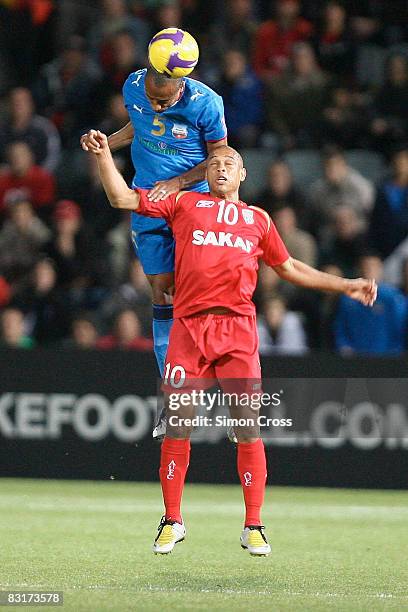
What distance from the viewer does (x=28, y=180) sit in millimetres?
15508

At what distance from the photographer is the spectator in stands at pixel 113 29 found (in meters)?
16.5

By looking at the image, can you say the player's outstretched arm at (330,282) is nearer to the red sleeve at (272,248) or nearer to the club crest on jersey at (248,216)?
the red sleeve at (272,248)

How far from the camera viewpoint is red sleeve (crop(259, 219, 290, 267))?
8.21m

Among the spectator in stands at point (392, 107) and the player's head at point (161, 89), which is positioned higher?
the spectator in stands at point (392, 107)

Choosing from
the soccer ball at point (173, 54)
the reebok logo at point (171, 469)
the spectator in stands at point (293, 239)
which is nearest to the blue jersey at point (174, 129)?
the soccer ball at point (173, 54)

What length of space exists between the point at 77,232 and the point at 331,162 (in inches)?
113

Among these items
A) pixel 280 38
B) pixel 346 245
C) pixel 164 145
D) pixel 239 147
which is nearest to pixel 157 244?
pixel 164 145

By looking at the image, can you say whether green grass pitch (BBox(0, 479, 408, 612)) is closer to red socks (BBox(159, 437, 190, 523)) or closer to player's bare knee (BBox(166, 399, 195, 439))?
red socks (BBox(159, 437, 190, 523))

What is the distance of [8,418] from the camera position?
41.7 feet

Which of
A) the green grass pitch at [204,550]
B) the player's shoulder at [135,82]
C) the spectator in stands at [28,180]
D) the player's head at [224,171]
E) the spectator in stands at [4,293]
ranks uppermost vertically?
the spectator in stands at [28,180]

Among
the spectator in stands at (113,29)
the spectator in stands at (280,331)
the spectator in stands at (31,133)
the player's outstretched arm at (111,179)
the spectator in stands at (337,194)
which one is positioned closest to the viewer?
the player's outstretched arm at (111,179)

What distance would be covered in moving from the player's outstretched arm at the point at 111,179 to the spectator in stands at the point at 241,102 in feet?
24.5

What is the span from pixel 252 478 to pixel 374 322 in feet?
18.0

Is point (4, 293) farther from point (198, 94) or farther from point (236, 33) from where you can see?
point (198, 94)
